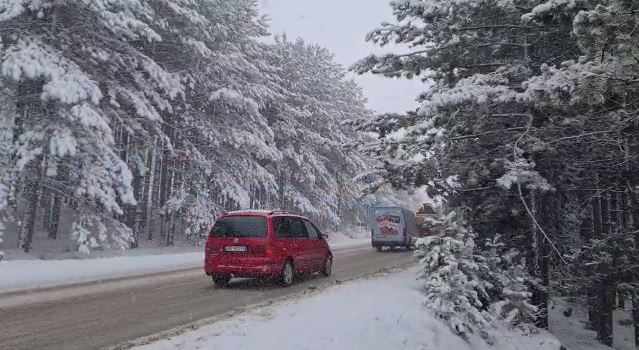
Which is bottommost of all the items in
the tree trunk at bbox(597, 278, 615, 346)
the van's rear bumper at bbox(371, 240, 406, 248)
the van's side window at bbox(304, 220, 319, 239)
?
the tree trunk at bbox(597, 278, 615, 346)

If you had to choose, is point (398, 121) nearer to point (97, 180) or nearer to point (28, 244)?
point (97, 180)

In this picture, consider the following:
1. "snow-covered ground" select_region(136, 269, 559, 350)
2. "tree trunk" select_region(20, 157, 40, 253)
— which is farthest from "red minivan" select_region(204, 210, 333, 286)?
"tree trunk" select_region(20, 157, 40, 253)

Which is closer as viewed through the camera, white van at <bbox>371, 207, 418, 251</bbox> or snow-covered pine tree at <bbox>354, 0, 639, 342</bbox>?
snow-covered pine tree at <bbox>354, 0, 639, 342</bbox>

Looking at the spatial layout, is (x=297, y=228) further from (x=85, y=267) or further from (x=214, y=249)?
(x=85, y=267)

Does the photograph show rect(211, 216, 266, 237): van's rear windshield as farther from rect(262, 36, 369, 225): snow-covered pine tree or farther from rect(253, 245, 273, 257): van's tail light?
rect(262, 36, 369, 225): snow-covered pine tree

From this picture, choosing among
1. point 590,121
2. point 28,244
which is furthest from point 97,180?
point 590,121

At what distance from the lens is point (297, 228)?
46.7 ft

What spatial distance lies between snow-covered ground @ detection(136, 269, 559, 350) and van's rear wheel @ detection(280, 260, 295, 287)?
2286 mm

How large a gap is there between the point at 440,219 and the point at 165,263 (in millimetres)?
12394

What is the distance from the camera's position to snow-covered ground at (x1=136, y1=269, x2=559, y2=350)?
6672 mm

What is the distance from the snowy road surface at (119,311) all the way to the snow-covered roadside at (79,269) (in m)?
2.40

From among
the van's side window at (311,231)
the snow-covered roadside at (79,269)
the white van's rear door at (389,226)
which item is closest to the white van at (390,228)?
the white van's rear door at (389,226)

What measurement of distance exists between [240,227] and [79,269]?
664 centimetres

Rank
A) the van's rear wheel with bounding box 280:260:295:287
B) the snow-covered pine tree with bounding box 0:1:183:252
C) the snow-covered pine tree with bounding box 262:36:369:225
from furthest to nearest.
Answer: the snow-covered pine tree with bounding box 262:36:369:225 → the snow-covered pine tree with bounding box 0:1:183:252 → the van's rear wheel with bounding box 280:260:295:287
